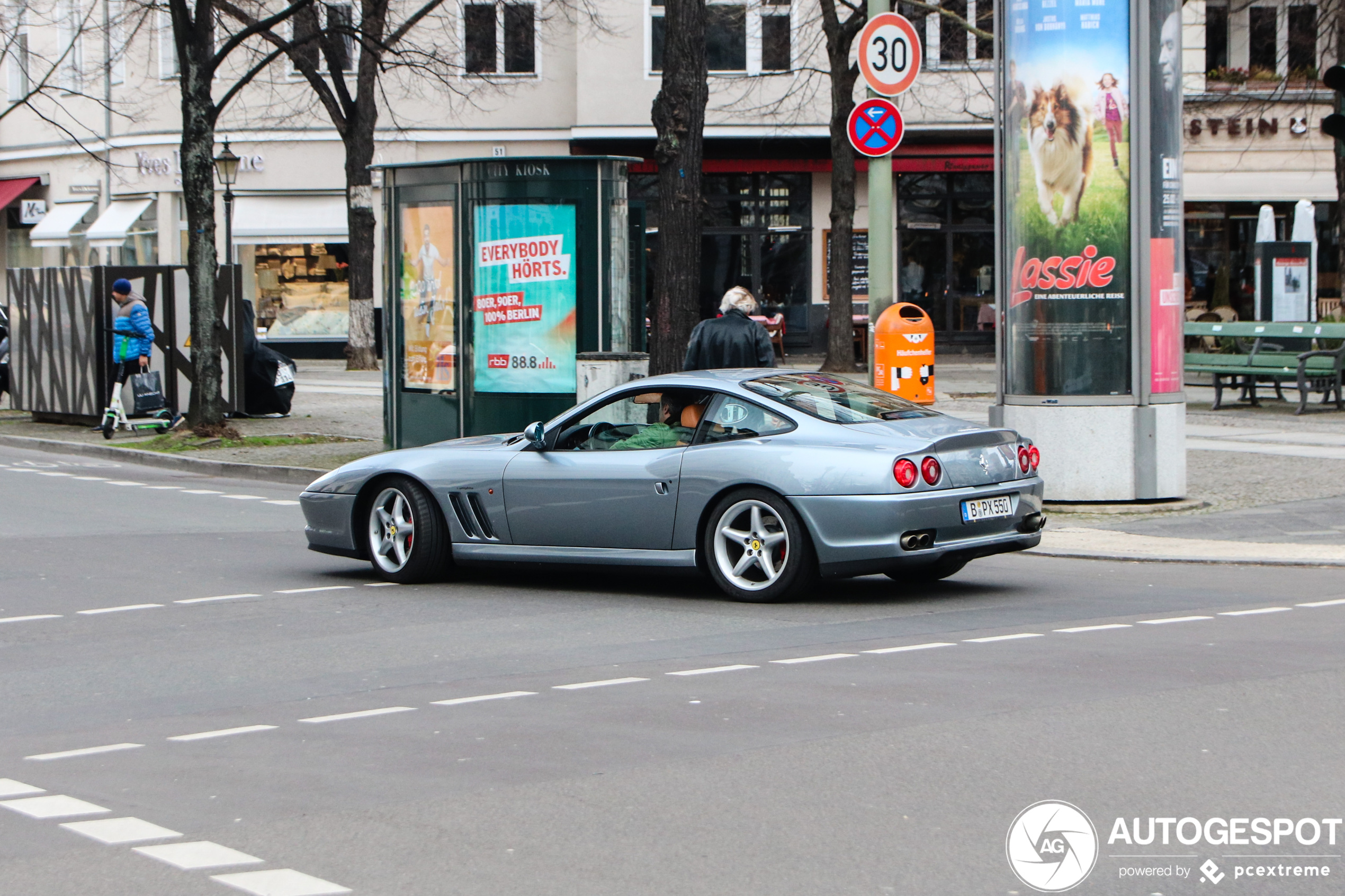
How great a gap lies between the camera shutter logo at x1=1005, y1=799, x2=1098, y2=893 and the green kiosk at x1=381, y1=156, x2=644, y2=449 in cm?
1109

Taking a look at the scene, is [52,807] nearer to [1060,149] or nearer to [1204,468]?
[1060,149]

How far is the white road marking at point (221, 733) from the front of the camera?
6391mm

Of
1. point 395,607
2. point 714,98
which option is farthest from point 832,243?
point 395,607

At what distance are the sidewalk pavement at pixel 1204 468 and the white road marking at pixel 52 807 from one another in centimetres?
724

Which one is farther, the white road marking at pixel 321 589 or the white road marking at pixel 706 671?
the white road marking at pixel 321 589

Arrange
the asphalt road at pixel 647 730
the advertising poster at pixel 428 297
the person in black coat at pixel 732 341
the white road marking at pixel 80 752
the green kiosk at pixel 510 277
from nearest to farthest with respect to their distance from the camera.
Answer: the asphalt road at pixel 647 730
the white road marking at pixel 80 752
the person in black coat at pixel 732 341
the green kiosk at pixel 510 277
the advertising poster at pixel 428 297

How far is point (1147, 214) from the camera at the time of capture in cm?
1281

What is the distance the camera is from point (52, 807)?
5438mm

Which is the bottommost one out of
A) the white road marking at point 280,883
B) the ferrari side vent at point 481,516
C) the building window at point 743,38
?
the white road marking at point 280,883

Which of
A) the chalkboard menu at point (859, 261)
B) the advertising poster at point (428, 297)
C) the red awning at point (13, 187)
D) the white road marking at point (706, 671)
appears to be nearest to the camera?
the white road marking at point (706, 671)

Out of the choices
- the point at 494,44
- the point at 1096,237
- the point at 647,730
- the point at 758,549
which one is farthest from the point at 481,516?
the point at 494,44

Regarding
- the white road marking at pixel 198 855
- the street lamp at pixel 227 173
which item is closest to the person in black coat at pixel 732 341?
the white road marking at pixel 198 855
